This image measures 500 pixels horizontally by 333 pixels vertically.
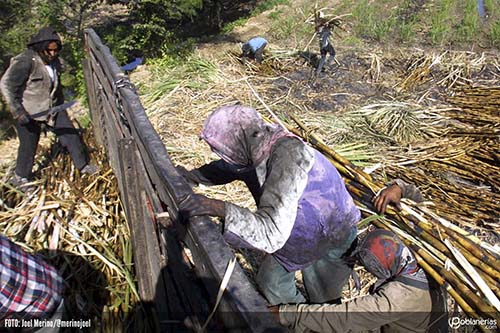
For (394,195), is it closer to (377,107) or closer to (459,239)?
(459,239)

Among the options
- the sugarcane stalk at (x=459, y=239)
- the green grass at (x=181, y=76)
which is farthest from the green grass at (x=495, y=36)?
the sugarcane stalk at (x=459, y=239)

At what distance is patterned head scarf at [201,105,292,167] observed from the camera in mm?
2088

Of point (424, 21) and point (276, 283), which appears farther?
point (424, 21)

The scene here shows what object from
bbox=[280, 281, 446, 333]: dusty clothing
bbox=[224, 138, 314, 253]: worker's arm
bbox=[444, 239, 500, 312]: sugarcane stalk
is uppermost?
bbox=[224, 138, 314, 253]: worker's arm

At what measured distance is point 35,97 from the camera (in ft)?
14.1

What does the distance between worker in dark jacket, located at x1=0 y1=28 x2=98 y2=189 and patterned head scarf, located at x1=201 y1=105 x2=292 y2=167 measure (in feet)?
8.59

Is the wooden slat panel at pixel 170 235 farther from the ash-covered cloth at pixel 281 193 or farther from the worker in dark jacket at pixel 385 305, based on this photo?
the worker in dark jacket at pixel 385 305

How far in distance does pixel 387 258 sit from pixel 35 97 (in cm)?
367

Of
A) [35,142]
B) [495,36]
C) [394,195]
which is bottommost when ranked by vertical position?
[495,36]

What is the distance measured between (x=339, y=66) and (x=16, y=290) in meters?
7.13

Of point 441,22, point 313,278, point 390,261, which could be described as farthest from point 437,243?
point 441,22

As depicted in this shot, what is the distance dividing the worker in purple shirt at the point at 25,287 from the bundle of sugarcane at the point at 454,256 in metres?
2.17

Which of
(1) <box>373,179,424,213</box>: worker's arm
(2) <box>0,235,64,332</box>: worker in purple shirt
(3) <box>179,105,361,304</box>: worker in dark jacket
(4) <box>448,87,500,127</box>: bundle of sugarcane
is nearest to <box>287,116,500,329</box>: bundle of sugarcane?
(1) <box>373,179,424,213</box>: worker's arm

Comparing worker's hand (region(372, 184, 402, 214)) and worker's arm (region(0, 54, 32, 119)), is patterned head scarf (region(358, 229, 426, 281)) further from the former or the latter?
worker's arm (region(0, 54, 32, 119))
